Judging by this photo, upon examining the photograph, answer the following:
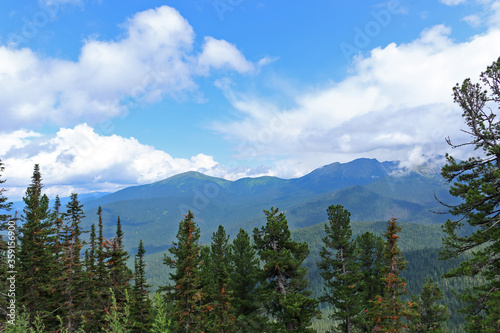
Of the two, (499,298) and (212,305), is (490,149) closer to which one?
(499,298)

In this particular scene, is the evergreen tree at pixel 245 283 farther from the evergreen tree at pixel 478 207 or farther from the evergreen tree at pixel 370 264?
the evergreen tree at pixel 478 207

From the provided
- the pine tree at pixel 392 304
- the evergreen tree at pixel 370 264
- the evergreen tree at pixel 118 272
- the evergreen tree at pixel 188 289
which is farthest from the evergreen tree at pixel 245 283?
the evergreen tree at pixel 370 264

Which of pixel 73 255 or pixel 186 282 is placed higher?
pixel 73 255

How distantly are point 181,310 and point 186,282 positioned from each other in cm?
269

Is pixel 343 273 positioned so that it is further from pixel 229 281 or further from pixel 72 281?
pixel 72 281

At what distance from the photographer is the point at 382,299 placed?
909 inches

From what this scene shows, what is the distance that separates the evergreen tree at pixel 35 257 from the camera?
25828mm

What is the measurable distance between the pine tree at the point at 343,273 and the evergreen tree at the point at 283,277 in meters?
4.89

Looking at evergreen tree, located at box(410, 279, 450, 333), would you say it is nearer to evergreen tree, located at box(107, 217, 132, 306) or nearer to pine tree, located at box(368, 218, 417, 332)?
pine tree, located at box(368, 218, 417, 332)

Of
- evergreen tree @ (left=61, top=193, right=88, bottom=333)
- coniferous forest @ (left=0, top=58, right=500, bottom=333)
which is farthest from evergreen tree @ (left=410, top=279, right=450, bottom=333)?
evergreen tree @ (left=61, top=193, right=88, bottom=333)

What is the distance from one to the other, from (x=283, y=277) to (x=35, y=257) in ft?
85.5

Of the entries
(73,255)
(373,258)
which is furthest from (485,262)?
(73,255)

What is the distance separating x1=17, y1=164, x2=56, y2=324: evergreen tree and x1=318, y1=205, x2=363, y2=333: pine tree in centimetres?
2921

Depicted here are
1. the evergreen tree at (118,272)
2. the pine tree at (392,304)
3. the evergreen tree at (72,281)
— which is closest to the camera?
the pine tree at (392,304)
